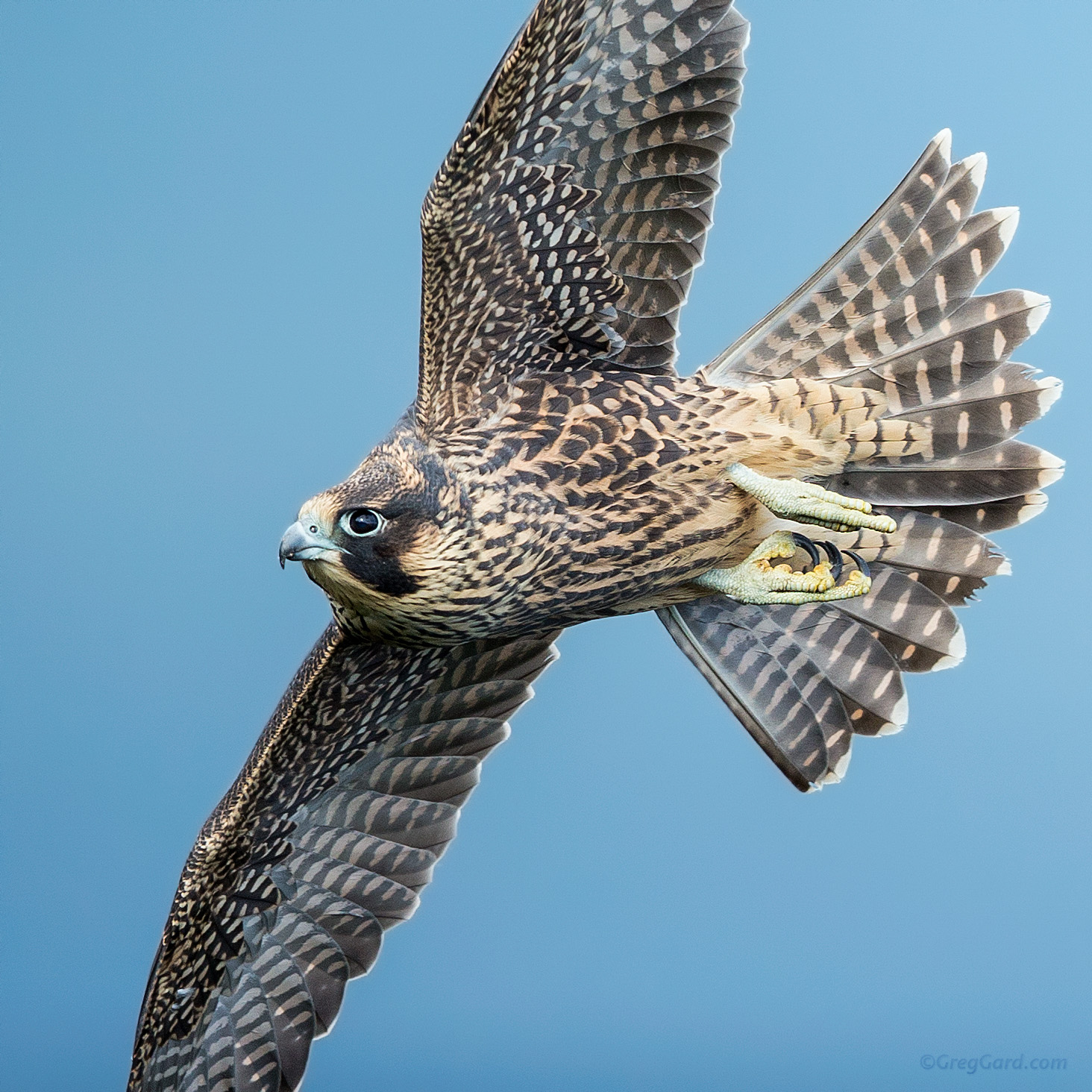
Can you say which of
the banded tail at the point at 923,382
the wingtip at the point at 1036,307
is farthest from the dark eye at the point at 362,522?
the wingtip at the point at 1036,307

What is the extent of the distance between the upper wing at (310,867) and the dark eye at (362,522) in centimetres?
102

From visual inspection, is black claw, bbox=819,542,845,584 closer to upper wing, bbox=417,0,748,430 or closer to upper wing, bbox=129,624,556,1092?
upper wing, bbox=417,0,748,430

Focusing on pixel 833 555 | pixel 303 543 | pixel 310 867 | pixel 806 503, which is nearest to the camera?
pixel 303 543

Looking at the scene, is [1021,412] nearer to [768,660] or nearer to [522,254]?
[768,660]

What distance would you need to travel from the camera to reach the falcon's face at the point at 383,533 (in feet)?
9.33

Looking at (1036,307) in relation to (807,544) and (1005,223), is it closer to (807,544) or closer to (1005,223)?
(1005,223)

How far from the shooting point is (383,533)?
9.39 ft

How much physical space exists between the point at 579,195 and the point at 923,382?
890mm

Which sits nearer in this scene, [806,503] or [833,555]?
[806,503]

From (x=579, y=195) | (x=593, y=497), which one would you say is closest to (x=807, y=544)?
(x=593, y=497)

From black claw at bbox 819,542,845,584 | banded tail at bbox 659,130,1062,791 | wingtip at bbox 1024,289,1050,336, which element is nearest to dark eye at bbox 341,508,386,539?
banded tail at bbox 659,130,1062,791

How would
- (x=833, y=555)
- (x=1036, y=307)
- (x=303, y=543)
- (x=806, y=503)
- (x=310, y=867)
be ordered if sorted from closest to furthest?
1. (x=303, y=543)
2. (x=806, y=503)
3. (x=1036, y=307)
4. (x=833, y=555)
5. (x=310, y=867)

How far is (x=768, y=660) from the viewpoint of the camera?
3.85 metres

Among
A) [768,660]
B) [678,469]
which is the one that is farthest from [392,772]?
[678,469]
